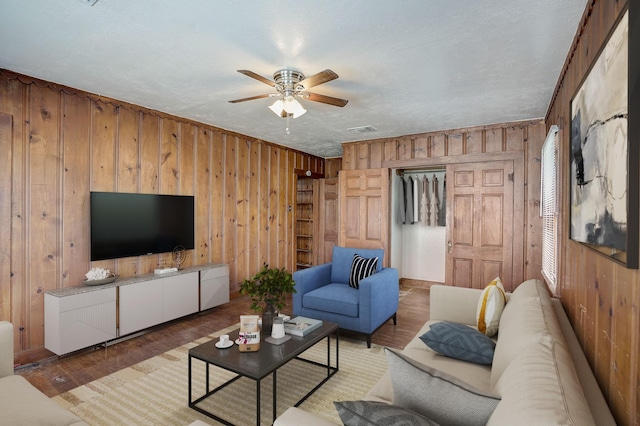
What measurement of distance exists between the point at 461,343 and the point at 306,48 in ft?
7.41

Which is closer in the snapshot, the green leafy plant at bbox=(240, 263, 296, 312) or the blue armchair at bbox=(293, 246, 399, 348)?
the green leafy plant at bbox=(240, 263, 296, 312)

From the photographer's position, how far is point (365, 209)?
5.42 meters

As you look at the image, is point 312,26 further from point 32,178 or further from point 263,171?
point 263,171

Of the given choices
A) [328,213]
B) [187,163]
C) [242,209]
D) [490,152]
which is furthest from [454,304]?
[328,213]

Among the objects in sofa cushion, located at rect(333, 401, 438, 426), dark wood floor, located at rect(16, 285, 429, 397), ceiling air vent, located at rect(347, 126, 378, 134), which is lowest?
dark wood floor, located at rect(16, 285, 429, 397)

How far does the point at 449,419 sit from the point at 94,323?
3.31 m

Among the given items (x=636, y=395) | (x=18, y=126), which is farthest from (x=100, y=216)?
(x=636, y=395)

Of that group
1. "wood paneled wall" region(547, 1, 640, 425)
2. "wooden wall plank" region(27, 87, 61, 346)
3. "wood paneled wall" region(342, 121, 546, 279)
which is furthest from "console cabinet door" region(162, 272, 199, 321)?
"wood paneled wall" region(547, 1, 640, 425)

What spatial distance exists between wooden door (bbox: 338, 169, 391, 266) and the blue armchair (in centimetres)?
119

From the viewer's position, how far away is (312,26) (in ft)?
7.05

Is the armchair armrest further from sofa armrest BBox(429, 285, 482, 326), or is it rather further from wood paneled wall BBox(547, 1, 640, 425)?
wood paneled wall BBox(547, 1, 640, 425)

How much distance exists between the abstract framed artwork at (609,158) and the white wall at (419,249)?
3977 mm

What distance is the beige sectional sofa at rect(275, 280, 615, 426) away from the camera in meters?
0.89

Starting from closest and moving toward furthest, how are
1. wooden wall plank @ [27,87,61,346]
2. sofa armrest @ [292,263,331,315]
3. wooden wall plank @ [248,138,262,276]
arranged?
wooden wall plank @ [27,87,61,346] < sofa armrest @ [292,263,331,315] < wooden wall plank @ [248,138,262,276]
